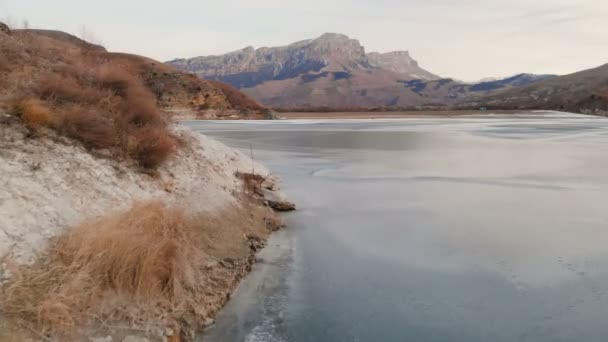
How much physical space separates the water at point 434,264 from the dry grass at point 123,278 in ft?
1.83

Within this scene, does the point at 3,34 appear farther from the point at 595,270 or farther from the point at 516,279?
the point at 595,270

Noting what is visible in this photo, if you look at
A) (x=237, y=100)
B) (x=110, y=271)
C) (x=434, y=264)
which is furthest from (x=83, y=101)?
(x=237, y=100)

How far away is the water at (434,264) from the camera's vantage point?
5.34 metres

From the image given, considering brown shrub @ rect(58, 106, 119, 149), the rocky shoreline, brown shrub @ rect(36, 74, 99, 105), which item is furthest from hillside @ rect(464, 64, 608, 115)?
brown shrub @ rect(58, 106, 119, 149)

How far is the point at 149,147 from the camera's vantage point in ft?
26.4

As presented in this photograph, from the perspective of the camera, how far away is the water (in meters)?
5.34

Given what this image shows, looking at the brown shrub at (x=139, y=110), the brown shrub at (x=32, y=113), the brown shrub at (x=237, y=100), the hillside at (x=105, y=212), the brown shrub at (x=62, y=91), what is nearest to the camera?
the hillside at (x=105, y=212)

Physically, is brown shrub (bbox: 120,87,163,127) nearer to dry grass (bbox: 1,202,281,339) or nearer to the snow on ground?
the snow on ground

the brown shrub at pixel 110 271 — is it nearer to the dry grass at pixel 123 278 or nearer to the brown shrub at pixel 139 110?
the dry grass at pixel 123 278

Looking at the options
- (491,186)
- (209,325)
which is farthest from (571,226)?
(209,325)

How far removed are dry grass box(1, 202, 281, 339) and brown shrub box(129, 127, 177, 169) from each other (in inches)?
58.3

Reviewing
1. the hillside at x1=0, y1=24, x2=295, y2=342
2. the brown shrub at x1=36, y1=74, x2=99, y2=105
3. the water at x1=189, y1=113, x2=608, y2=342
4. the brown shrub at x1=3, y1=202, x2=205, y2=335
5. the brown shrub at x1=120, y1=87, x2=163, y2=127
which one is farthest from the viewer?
the brown shrub at x1=120, y1=87, x2=163, y2=127

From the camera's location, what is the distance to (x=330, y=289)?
253 inches

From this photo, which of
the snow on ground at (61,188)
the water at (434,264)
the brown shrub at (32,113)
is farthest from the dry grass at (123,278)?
the brown shrub at (32,113)
